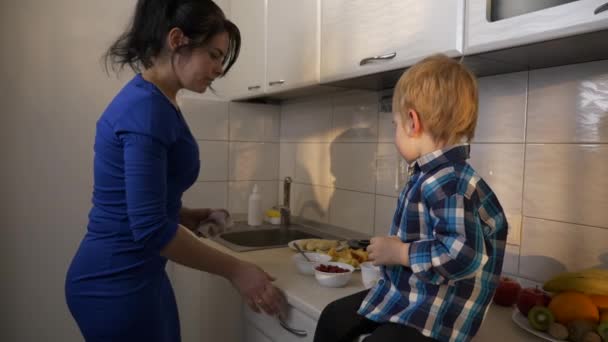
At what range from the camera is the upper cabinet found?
141 cm

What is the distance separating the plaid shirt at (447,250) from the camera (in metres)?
0.66

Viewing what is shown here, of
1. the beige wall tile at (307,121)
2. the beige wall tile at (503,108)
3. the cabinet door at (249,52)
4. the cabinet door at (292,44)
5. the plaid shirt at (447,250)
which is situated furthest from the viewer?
the beige wall tile at (307,121)

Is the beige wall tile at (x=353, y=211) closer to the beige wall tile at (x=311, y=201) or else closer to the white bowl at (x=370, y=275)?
the beige wall tile at (x=311, y=201)

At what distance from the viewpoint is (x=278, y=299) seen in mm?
1024

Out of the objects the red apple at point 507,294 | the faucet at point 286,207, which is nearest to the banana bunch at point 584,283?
the red apple at point 507,294

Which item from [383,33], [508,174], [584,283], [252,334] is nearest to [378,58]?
[383,33]

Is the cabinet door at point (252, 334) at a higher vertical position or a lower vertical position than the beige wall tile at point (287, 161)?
lower

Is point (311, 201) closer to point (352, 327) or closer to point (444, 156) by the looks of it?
point (352, 327)

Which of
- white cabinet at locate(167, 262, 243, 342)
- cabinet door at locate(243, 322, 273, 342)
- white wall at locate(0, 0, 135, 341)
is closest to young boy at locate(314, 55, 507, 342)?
cabinet door at locate(243, 322, 273, 342)

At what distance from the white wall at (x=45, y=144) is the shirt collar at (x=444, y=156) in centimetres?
146

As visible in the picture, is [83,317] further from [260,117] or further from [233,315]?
[260,117]

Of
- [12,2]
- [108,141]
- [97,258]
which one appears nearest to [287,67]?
[108,141]

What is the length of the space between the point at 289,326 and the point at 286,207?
899mm

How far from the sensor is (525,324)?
2.91ft
